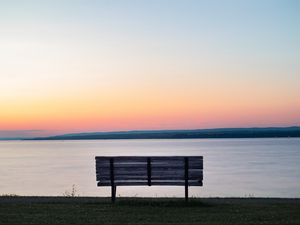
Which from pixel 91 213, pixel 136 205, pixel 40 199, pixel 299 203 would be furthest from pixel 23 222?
pixel 299 203

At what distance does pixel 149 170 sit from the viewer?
52.5ft

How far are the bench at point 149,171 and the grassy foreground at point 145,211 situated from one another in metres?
0.63

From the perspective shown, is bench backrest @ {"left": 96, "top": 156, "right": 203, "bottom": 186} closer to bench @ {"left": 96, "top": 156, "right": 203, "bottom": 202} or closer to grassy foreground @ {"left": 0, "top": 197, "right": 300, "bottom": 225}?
bench @ {"left": 96, "top": 156, "right": 203, "bottom": 202}

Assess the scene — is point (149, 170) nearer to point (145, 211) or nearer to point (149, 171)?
point (149, 171)

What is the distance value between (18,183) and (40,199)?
38677mm

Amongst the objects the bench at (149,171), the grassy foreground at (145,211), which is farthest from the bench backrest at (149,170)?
the grassy foreground at (145,211)

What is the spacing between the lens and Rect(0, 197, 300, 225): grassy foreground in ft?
39.5

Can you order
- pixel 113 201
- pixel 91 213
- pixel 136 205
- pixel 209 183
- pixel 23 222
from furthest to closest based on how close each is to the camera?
pixel 209 183
pixel 113 201
pixel 136 205
pixel 91 213
pixel 23 222

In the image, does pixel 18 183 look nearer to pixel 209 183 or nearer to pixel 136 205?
pixel 209 183

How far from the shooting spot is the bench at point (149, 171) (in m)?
15.9

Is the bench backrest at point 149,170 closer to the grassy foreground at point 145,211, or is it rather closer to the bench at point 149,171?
the bench at point 149,171

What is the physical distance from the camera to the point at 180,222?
11.9 m

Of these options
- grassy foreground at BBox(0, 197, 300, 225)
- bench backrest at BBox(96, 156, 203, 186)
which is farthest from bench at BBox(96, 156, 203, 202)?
grassy foreground at BBox(0, 197, 300, 225)

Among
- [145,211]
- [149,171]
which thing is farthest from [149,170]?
[145,211]
